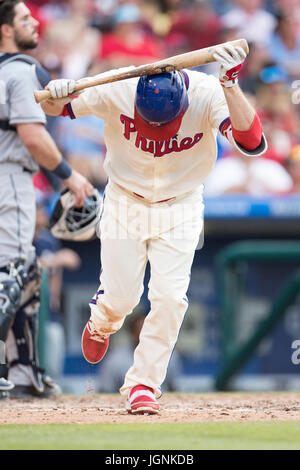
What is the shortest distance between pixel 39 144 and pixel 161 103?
1224 mm

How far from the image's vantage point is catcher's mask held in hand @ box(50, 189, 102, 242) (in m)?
5.38

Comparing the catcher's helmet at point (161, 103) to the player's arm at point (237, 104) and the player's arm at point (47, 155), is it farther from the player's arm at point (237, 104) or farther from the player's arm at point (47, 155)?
the player's arm at point (47, 155)

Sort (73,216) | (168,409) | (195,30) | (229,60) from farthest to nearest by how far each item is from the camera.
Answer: (195,30) < (73,216) < (168,409) < (229,60)

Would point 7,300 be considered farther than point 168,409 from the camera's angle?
Yes

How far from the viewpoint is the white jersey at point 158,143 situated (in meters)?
4.31

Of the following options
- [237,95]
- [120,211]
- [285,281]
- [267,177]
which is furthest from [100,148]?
[237,95]

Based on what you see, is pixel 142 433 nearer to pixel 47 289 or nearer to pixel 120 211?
pixel 120 211

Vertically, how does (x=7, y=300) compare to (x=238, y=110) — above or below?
below

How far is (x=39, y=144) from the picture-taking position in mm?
5094

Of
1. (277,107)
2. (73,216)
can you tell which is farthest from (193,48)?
(73,216)

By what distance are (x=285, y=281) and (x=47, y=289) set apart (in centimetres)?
235

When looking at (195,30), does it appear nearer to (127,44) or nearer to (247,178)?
(127,44)

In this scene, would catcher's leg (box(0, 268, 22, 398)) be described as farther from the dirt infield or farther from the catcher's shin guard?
the dirt infield
